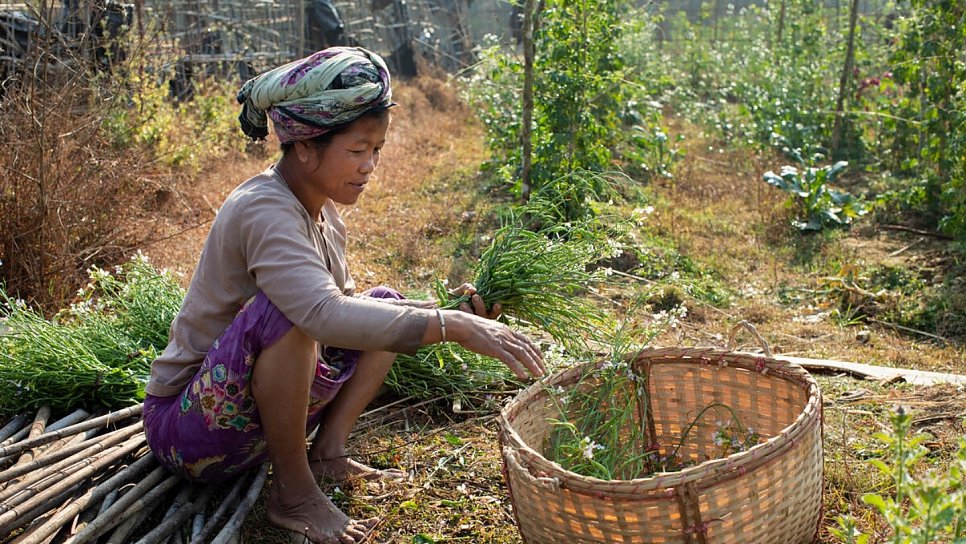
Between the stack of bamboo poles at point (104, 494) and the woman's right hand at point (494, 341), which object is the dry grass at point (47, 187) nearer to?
the stack of bamboo poles at point (104, 494)

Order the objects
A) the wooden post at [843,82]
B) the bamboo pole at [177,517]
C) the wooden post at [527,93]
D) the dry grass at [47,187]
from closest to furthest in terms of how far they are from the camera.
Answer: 1. the bamboo pole at [177,517]
2. the dry grass at [47,187]
3. the wooden post at [527,93]
4. the wooden post at [843,82]

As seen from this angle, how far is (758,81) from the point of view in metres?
9.09

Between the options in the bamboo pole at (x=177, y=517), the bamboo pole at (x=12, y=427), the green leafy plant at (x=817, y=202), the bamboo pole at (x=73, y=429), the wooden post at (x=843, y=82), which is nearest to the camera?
→ the bamboo pole at (x=177, y=517)

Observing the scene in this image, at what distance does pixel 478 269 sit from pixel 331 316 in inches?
33.2

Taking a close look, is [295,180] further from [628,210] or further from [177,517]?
[628,210]

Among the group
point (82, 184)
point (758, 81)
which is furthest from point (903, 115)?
point (82, 184)

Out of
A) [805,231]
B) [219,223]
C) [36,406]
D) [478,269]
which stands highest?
[219,223]

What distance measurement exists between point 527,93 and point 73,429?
10.6 ft

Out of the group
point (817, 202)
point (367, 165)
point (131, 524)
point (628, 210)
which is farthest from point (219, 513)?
point (817, 202)

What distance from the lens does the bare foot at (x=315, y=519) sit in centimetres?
240

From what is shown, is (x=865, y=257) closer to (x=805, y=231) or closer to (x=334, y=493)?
(x=805, y=231)

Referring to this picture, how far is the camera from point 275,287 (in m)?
2.15

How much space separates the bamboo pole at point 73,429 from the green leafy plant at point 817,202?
3.97 m

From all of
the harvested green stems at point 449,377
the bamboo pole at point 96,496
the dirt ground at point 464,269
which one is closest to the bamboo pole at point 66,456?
the bamboo pole at point 96,496
